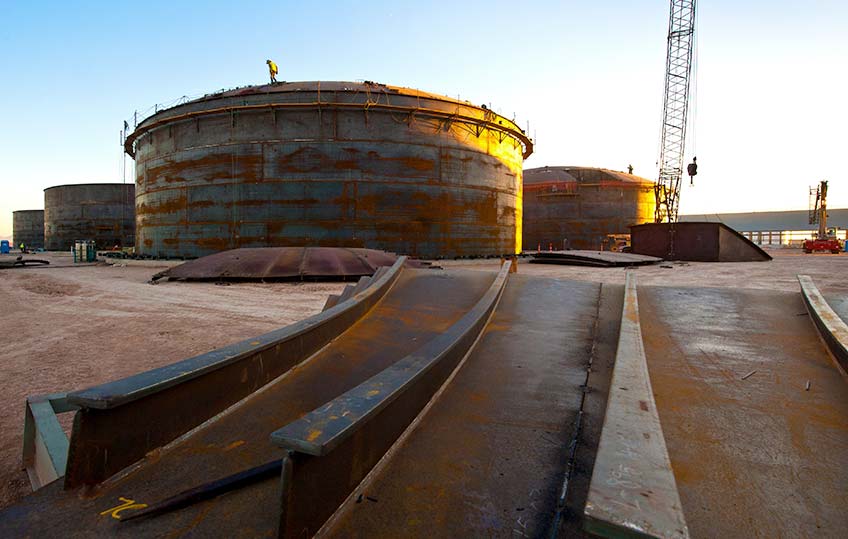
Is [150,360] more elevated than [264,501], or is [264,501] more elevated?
[264,501]

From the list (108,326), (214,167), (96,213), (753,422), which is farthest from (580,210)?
(96,213)

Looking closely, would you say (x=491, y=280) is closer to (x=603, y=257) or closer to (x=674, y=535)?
(x=674, y=535)

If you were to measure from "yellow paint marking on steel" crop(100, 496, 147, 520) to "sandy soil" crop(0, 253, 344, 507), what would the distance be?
1093 mm

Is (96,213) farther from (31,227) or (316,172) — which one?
(316,172)

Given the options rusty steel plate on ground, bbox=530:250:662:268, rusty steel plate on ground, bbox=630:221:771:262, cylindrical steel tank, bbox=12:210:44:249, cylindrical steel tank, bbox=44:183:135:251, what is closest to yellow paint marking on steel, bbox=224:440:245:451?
rusty steel plate on ground, bbox=530:250:662:268

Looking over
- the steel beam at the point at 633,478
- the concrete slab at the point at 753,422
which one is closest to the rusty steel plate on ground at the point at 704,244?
the concrete slab at the point at 753,422

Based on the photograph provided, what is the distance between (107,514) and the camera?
1.42 m

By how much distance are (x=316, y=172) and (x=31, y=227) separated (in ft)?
158

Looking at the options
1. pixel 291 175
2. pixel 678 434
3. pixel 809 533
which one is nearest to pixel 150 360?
pixel 678 434

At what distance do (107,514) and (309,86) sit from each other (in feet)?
64.5

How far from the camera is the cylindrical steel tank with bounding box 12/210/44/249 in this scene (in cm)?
4538

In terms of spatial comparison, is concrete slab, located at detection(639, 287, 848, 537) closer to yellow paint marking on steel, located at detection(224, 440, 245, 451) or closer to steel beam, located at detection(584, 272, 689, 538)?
steel beam, located at detection(584, 272, 689, 538)

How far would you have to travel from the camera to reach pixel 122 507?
1455 mm

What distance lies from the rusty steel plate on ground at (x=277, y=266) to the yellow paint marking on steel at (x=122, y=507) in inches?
407
